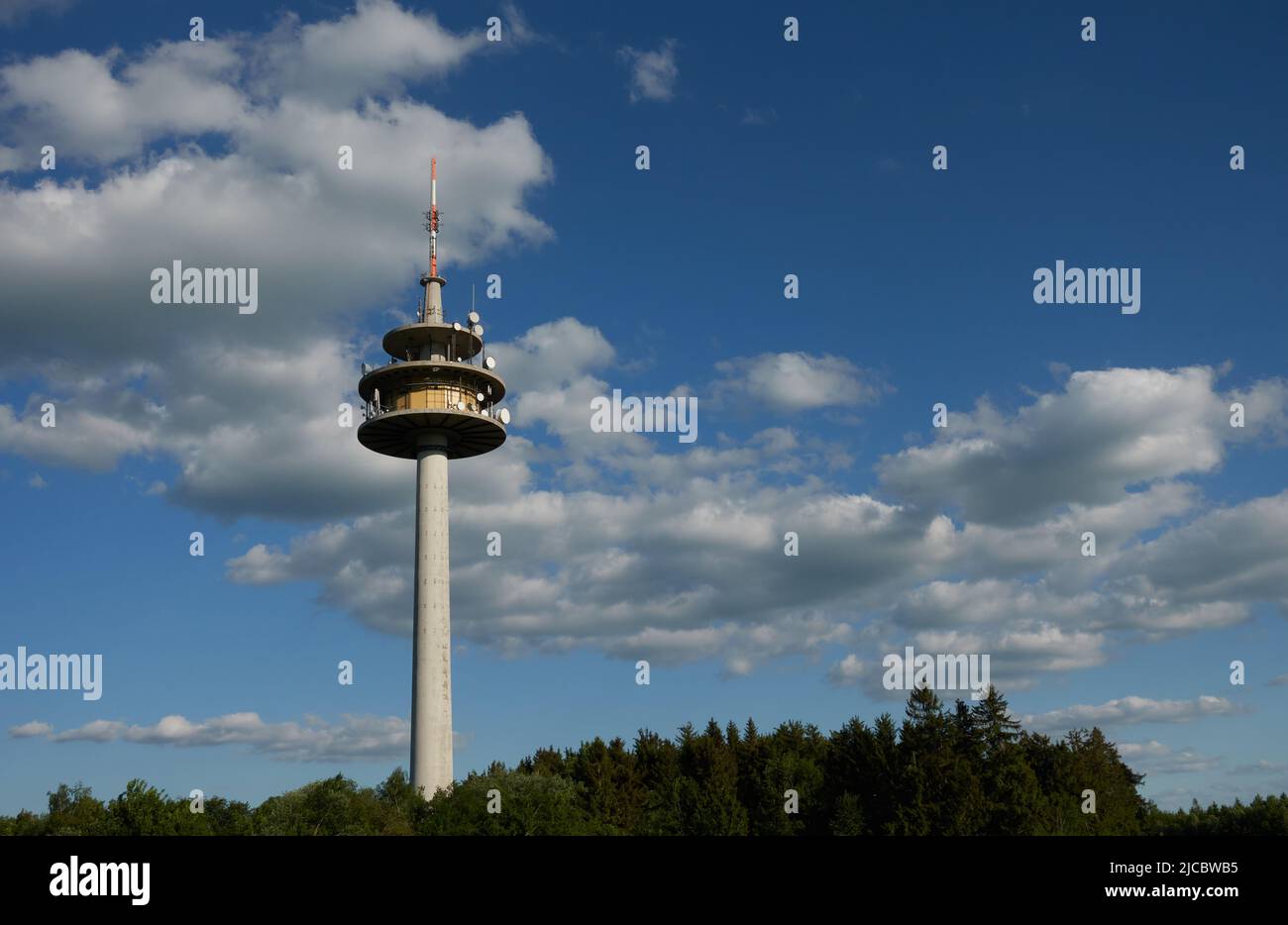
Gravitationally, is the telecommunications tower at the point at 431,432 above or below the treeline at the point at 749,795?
above

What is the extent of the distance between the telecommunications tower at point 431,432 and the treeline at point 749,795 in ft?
13.9

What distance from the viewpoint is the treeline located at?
6631 cm

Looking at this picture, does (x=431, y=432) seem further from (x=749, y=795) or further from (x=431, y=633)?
(x=749, y=795)

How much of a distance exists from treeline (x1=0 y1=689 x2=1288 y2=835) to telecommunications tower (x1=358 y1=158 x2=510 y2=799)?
13.9 ft

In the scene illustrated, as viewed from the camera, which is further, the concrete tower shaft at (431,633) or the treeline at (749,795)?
the concrete tower shaft at (431,633)

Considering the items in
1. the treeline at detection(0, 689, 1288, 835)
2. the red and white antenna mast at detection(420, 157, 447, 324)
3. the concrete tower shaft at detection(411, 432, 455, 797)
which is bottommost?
the treeline at detection(0, 689, 1288, 835)

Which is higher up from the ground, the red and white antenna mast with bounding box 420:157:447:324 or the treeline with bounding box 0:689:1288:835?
the red and white antenna mast with bounding box 420:157:447:324

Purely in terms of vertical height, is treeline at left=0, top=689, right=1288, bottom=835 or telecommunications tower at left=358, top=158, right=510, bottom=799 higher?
telecommunications tower at left=358, top=158, right=510, bottom=799

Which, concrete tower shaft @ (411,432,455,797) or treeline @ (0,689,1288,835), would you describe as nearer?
treeline @ (0,689,1288,835)

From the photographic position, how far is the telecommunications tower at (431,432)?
3004 inches

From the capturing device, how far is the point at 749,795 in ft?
305
